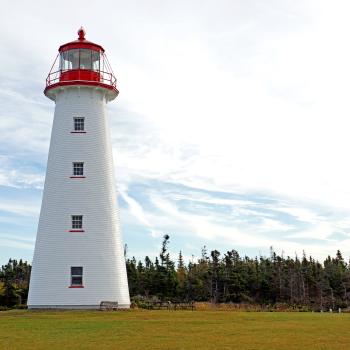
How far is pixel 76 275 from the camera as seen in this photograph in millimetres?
34812

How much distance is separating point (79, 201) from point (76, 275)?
4566 millimetres

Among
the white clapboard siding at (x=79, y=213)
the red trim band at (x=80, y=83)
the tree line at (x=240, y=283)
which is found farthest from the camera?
the tree line at (x=240, y=283)

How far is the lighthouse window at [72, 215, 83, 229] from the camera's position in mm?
35375

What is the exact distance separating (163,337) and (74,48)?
22.6 meters

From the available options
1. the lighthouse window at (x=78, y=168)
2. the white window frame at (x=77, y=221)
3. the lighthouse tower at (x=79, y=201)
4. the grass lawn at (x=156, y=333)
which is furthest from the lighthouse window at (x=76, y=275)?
the lighthouse window at (x=78, y=168)

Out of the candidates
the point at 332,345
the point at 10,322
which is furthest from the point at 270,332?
the point at 10,322

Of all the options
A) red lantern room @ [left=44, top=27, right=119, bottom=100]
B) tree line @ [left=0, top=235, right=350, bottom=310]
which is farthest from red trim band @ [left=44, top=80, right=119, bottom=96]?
tree line @ [left=0, top=235, right=350, bottom=310]

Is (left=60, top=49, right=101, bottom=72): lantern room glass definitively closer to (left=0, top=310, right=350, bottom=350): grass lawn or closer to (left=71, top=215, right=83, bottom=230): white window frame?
(left=71, top=215, right=83, bottom=230): white window frame

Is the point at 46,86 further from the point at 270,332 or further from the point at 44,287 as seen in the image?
the point at 270,332

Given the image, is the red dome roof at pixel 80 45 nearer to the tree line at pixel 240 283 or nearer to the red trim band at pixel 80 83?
the red trim band at pixel 80 83

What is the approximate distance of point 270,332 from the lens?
23.5 meters

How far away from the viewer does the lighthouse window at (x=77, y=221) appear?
35.4 metres

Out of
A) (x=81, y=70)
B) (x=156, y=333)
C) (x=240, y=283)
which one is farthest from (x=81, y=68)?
(x=240, y=283)

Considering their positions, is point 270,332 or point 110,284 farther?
point 110,284
